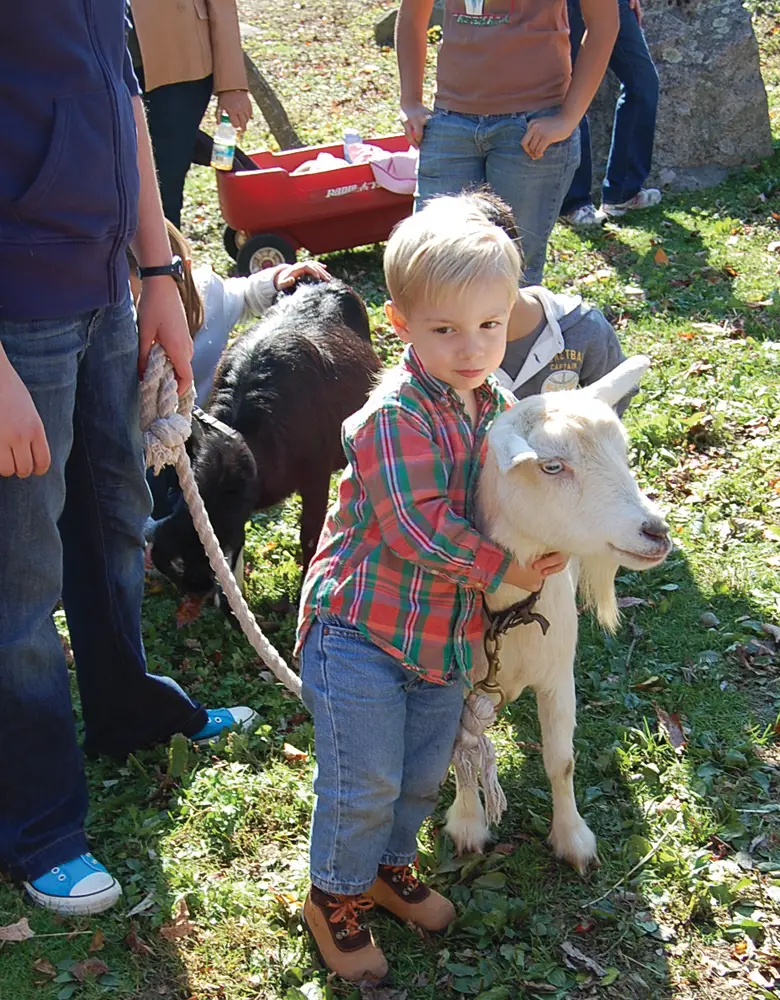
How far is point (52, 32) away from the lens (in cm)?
233

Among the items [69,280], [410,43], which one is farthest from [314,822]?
[410,43]

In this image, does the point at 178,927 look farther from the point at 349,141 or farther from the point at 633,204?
the point at 633,204

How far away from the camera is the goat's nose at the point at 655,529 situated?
2330 mm

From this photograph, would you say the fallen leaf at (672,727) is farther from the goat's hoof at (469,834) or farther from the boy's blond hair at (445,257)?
the boy's blond hair at (445,257)

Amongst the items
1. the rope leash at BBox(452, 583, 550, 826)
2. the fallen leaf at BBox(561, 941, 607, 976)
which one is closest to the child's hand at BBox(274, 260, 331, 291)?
the rope leash at BBox(452, 583, 550, 826)

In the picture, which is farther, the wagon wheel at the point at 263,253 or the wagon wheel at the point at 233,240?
the wagon wheel at the point at 233,240

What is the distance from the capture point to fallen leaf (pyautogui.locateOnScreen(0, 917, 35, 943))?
Answer: 9.78ft

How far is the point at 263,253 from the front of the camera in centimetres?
783

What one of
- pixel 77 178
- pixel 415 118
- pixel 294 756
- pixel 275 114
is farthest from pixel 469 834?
pixel 275 114

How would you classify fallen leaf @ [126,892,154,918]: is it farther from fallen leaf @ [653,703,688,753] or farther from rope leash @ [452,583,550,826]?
fallen leaf @ [653,703,688,753]

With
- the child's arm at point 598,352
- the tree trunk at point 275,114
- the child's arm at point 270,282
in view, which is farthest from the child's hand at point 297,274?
the tree trunk at point 275,114

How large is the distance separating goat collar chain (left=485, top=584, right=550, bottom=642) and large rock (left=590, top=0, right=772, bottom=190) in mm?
7645

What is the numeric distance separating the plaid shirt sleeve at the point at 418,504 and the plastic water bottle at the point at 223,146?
519cm

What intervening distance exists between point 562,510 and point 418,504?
333mm
